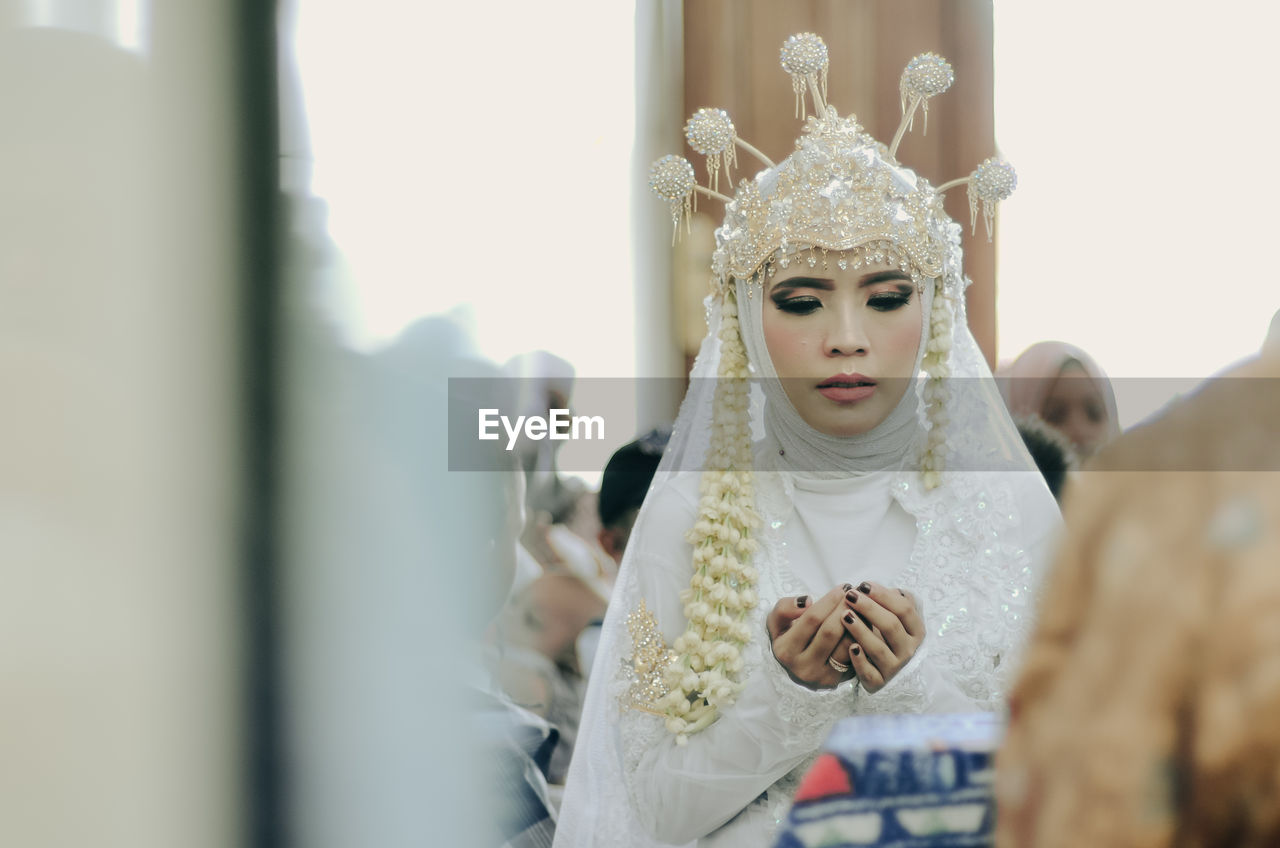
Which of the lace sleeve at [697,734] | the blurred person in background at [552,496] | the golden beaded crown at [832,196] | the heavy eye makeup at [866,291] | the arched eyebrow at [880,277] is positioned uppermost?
the golden beaded crown at [832,196]

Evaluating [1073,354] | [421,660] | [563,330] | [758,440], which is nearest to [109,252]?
[421,660]

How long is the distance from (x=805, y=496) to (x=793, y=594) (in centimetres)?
13

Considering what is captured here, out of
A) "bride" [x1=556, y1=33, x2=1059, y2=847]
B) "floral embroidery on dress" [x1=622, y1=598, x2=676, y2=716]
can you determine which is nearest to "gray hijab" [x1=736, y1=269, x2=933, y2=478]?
"bride" [x1=556, y1=33, x2=1059, y2=847]

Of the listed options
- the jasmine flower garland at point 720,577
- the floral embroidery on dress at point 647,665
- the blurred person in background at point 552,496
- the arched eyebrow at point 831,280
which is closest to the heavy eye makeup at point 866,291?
the arched eyebrow at point 831,280

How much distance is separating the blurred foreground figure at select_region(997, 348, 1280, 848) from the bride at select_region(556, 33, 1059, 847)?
2.62ft

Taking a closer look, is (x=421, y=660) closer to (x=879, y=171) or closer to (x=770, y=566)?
(x=770, y=566)

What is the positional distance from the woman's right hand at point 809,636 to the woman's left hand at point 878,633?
0.01 m

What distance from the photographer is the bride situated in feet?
3.68

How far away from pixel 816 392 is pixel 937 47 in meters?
1.08

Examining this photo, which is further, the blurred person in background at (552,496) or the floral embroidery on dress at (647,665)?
the blurred person in background at (552,496)

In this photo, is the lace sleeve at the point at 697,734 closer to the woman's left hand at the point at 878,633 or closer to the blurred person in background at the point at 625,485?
the woman's left hand at the point at 878,633

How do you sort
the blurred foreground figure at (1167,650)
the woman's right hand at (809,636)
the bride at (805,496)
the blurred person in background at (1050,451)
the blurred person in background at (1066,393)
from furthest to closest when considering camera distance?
1. the blurred person in background at (1066,393)
2. the blurred person in background at (1050,451)
3. the bride at (805,496)
4. the woman's right hand at (809,636)
5. the blurred foreground figure at (1167,650)

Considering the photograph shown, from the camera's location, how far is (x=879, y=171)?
121cm

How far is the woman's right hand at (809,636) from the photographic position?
3.23 ft
